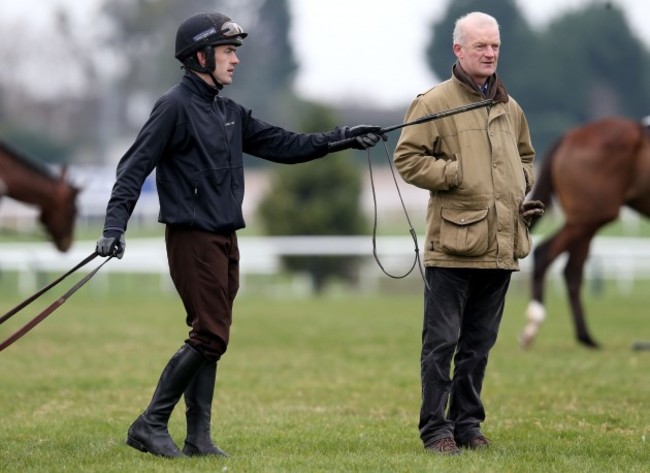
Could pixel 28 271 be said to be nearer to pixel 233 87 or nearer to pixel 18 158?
pixel 18 158

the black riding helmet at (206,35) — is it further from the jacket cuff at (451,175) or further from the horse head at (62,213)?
the horse head at (62,213)

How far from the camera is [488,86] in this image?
684 centimetres

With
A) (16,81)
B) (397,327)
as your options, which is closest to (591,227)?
(397,327)

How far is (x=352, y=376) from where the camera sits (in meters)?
10.7

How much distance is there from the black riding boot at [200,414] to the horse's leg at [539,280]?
6447 millimetres

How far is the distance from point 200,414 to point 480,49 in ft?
7.65

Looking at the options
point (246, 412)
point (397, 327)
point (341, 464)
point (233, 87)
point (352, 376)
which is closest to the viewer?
point (341, 464)

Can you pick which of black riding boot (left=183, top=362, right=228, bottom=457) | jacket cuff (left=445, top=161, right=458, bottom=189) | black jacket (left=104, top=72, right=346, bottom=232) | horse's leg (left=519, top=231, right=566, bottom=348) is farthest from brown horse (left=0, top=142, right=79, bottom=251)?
jacket cuff (left=445, top=161, right=458, bottom=189)

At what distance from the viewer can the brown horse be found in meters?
15.8

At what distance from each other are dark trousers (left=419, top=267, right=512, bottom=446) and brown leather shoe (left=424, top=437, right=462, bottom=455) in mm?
29

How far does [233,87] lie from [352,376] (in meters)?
62.2

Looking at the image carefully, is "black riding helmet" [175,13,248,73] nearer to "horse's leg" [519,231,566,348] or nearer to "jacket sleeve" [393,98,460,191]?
"jacket sleeve" [393,98,460,191]

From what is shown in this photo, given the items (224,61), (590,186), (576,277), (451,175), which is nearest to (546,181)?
(590,186)

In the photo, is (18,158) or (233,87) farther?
(233,87)
